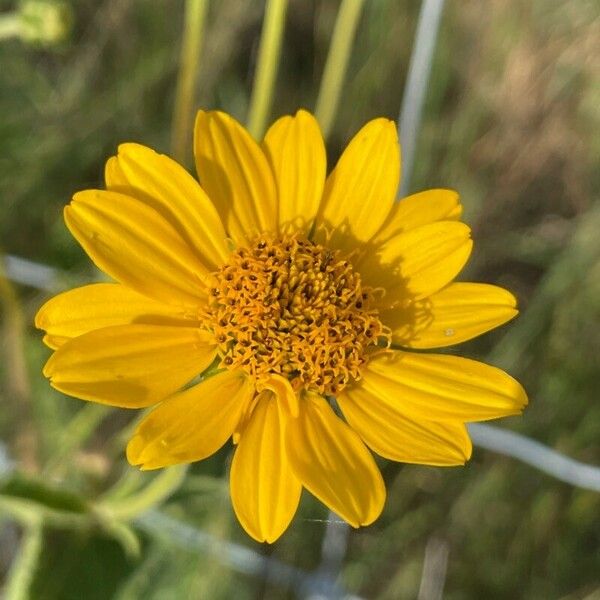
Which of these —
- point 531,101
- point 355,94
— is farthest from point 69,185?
point 531,101

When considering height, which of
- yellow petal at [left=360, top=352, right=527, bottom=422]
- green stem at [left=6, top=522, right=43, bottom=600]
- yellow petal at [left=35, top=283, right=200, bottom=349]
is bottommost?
green stem at [left=6, top=522, right=43, bottom=600]

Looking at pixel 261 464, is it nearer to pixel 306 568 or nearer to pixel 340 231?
pixel 340 231

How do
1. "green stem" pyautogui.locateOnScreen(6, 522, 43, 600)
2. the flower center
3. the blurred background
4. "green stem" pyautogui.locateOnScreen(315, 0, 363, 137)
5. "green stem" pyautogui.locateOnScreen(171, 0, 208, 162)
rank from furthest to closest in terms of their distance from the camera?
the blurred background
"green stem" pyautogui.locateOnScreen(315, 0, 363, 137)
"green stem" pyautogui.locateOnScreen(171, 0, 208, 162)
"green stem" pyautogui.locateOnScreen(6, 522, 43, 600)
the flower center

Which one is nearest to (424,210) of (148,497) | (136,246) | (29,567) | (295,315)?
(295,315)

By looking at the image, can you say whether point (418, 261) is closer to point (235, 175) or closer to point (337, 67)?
point (235, 175)

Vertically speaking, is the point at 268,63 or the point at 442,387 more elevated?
the point at 268,63

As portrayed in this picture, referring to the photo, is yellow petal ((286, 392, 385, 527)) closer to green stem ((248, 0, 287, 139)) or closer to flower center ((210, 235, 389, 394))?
flower center ((210, 235, 389, 394))

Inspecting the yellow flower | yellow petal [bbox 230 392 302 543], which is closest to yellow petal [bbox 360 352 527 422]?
the yellow flower
